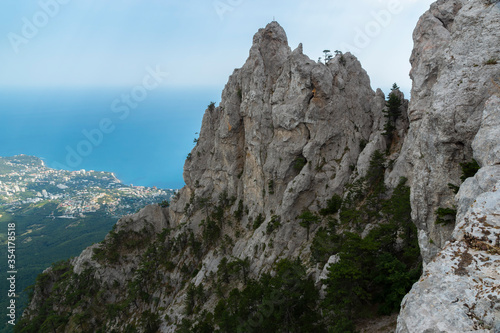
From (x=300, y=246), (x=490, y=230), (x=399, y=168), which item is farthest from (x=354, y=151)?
(x=490, y=230)

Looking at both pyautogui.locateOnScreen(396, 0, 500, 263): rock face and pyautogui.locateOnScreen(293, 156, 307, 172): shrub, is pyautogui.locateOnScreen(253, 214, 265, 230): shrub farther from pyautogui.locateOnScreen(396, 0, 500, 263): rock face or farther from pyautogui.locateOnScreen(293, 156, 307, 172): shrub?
pyautogui.locateOnScreen(396, 0, 500, 263): rock face

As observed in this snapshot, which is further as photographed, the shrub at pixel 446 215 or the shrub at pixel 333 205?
the shrub at pixel 333 205

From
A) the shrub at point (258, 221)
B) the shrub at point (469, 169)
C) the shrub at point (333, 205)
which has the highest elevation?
the shrub at point (258, 221)

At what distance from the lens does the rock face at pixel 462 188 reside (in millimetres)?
9383

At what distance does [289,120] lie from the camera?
5641 cm

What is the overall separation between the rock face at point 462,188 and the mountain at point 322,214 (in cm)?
6

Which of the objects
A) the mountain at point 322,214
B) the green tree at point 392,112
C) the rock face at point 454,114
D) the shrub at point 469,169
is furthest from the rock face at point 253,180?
the shrub at point 469,169

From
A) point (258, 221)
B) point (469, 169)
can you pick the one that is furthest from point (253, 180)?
point (469, 169)

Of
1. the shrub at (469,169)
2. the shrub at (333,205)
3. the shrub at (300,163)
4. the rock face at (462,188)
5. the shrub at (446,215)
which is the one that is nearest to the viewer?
the rock face at (462,188)

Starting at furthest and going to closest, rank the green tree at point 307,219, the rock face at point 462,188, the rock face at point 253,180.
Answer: the rock face at point 253,180 → the green tree at point 307,219 → the rock face at point 462,188

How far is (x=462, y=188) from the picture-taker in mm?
14820

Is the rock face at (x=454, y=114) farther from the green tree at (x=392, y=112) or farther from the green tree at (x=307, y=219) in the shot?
the green tree at (x=392, y=112)

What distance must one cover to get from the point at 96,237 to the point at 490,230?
8128 inches

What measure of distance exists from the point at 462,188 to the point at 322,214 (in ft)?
117
